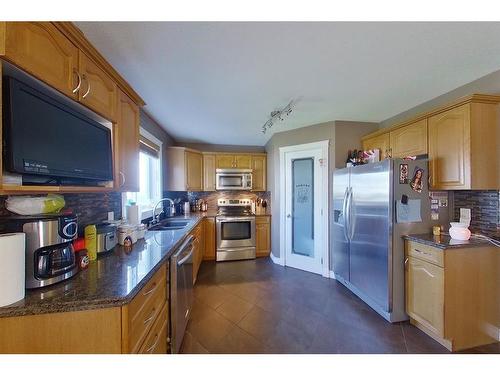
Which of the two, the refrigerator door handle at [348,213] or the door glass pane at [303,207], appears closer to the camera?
the refrigerator door handle at [348,213]

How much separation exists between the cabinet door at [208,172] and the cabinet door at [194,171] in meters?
0.08

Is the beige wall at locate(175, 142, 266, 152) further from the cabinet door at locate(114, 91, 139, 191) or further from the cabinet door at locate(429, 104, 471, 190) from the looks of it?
the cabinet door at locate(429, 104, 471, 190)

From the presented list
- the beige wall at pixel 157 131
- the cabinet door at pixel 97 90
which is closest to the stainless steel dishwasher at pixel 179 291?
the cabinet door at pixel 97 90

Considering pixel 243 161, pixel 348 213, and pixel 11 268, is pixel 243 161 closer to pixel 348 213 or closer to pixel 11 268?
pixel 348 213

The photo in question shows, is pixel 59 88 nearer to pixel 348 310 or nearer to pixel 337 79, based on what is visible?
pixel 337 79

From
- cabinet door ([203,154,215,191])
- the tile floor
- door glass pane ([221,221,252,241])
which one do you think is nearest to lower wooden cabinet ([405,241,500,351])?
the tile floor

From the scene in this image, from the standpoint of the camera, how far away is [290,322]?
6.81ft

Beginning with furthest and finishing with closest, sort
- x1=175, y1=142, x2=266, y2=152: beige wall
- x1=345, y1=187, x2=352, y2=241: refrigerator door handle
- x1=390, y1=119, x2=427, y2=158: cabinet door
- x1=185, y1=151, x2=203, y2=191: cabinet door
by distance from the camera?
1. x1=175, y1=142, x2=266, y2=152: beige wall
2. x1=185, y1=151, x2=203, y2=191: cabinet door
3. x1=345, y1=187, x2=352, y2=241: refrigerator door handle
4. x1=390, y1=119, x2=427, y2=158: cabinet door

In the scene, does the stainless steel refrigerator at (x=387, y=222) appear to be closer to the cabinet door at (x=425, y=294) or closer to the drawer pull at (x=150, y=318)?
the cabinet door at (x=425, y=294)

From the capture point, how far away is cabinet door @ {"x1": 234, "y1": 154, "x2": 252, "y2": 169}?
14.5 feet

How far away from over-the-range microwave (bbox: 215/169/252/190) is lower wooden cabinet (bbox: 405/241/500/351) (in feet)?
10.0

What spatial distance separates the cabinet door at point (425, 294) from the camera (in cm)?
174

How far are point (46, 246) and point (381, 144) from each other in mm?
3395
